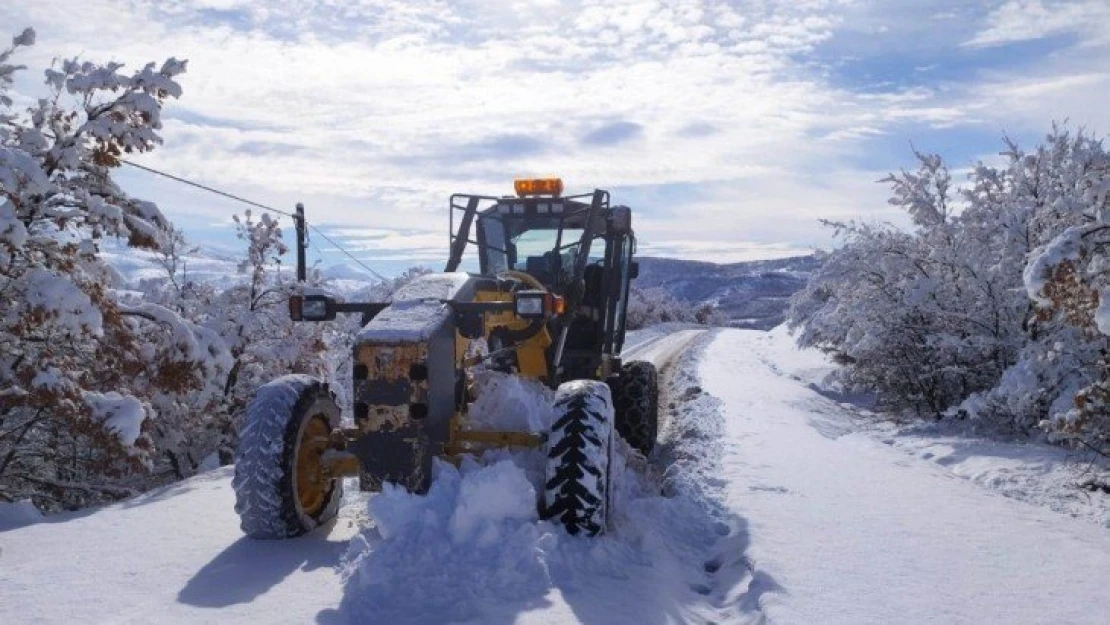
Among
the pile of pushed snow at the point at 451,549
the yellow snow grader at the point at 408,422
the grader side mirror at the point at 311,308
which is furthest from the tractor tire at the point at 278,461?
the pile of pushed snow at the point at 451,549

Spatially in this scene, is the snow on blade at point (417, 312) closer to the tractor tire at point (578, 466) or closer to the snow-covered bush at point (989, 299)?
the tractor tire at point (578, 466)

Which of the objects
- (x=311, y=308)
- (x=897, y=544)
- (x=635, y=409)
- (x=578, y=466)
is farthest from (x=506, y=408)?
(x=635, y=409)

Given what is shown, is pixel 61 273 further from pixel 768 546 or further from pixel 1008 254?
pixel 1008 254

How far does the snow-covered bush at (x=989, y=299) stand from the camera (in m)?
6.82

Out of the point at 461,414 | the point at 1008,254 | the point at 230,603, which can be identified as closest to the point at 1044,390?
the point at 1008,254

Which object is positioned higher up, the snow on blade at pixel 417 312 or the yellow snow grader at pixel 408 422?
the snow on blade at pixel 417 312

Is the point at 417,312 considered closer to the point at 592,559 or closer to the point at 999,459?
the point at 592,559

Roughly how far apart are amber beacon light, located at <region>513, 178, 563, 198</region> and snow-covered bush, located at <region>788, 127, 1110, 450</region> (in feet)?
13.1

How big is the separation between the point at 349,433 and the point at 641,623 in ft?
6.62

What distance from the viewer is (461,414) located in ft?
16.7

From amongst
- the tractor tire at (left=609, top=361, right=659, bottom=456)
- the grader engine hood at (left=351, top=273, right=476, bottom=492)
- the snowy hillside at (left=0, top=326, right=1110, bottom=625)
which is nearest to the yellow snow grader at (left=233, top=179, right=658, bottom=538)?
the grader engine hood at (left=351, top=273, right=476, bottom=492)

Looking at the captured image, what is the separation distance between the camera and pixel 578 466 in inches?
178

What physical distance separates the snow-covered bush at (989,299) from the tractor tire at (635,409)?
3613 millimetres

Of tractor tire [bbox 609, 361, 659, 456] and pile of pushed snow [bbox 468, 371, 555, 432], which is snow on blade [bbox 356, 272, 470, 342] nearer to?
pile of pushed snow [bbox 468, 371, 555, 432]
